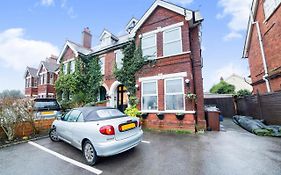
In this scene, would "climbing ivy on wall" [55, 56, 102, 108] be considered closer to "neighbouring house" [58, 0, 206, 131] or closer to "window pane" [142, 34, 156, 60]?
"neighbouring house" [58, 0, 206, 131]

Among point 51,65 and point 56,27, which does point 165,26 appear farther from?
point 51,65

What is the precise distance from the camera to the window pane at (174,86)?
8852mm

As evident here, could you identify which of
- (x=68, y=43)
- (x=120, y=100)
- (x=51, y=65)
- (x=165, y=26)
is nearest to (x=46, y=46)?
(x=51, y=65)

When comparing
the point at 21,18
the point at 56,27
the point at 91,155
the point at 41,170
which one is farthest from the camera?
Answer: the point at 56,27

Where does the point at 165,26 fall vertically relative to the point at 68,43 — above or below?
below

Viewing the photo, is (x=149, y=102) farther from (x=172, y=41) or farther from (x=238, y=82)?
(x=238, y=82)

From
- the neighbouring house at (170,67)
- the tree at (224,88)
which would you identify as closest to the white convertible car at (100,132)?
the neighbouring house at (170,67)

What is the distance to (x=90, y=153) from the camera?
13.8 ft

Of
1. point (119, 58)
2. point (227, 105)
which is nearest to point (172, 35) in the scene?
point (119, 58)

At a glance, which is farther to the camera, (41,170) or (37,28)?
(37,28)

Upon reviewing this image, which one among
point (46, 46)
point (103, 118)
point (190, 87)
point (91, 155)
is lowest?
point (91, 155)

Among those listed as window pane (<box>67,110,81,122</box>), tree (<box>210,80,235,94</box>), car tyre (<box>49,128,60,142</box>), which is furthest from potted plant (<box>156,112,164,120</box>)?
tree (<box>210,80,235,94</box>)

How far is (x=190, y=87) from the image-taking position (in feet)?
27.7

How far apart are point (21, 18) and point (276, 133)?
1797cm
